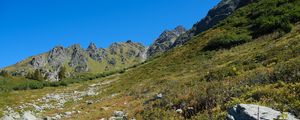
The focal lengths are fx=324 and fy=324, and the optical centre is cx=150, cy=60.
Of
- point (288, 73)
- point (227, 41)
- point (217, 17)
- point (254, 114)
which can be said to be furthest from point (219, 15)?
point (254, 114)

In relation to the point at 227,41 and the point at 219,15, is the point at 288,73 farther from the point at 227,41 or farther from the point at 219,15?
the point at 219,15

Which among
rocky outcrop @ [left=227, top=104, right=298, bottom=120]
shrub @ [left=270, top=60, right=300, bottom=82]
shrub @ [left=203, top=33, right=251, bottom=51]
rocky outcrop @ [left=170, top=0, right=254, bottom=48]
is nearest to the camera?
rocky outcrop @ [left=227, top=104, right=298, bottom=120]

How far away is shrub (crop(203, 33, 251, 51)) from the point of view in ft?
125

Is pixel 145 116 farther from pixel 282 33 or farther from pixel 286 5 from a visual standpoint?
pixel 286 5

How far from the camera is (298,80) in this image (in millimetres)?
11586

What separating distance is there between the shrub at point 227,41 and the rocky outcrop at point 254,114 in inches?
1165

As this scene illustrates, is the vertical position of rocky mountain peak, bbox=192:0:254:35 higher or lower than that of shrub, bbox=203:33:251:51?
higher

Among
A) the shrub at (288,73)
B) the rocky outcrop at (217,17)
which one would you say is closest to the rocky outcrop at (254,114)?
the shrub at (288,73)

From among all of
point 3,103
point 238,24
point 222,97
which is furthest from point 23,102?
point 238,24

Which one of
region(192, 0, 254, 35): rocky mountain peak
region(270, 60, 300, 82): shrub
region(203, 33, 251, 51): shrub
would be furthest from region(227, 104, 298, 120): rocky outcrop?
region(192, 0, 254, 35): rocky mountain peak

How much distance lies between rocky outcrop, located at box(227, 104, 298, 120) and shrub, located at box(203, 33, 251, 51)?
2959cm

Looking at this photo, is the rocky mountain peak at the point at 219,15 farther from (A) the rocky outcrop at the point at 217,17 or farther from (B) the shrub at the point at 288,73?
(B) the shrub at the point at 288,73

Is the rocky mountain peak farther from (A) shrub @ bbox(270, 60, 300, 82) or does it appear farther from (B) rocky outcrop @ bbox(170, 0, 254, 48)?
(A) shrub @ bbox(270, 60, 300, 82)

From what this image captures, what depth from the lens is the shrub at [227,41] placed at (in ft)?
125
